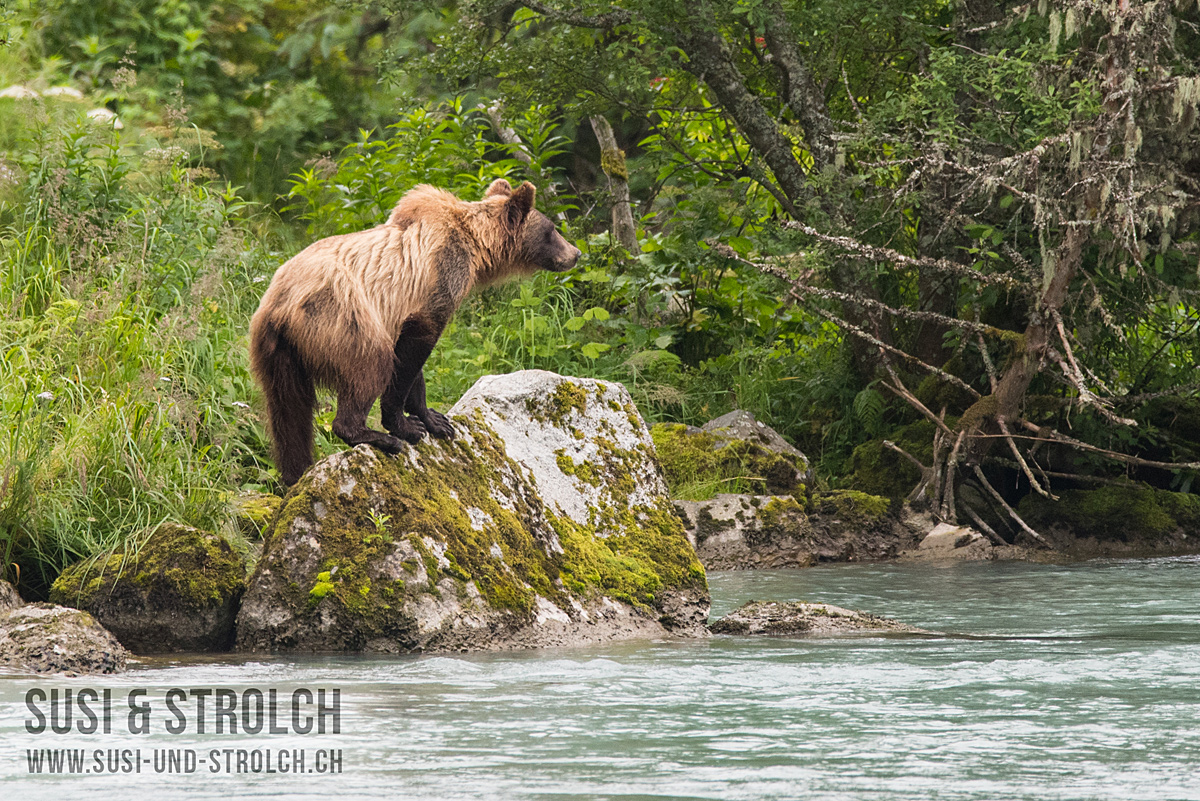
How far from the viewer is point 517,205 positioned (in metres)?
6.06

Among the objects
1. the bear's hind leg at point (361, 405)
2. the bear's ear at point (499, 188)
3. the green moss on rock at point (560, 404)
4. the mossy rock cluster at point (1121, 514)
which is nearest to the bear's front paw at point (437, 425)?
the bear's hind leg at point (361, 405)

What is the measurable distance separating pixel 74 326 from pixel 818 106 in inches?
223

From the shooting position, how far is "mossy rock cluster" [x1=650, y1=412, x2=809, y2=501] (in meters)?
8.91

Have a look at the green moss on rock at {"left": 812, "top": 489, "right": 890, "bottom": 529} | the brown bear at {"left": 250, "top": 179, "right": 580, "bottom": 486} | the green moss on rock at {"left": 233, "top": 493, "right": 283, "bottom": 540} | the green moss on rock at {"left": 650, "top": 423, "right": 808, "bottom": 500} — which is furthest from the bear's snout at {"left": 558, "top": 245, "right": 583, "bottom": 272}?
the green moss on rock at {"left": 812, "top": 489, "right": 890, "bottom": 529}

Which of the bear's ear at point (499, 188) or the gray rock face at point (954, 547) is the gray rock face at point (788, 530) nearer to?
the gray rock face at point (954, 547)

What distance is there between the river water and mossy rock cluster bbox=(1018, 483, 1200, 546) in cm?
340

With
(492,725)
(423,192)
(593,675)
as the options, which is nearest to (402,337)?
(423,192)

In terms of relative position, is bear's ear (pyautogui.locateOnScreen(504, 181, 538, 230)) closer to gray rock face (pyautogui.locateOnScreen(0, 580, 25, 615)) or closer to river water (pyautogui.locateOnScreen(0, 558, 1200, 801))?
river water (pyautogui.locateOnScreen(0, 558, 1200, 801))

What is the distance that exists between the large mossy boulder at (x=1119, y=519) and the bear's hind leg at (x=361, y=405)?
553cm

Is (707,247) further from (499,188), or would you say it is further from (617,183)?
(499,188)

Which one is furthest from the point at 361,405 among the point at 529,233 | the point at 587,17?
the point at 587,17

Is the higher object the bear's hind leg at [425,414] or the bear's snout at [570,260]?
the bear's snout at [570,260]

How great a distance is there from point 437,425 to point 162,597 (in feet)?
4.42

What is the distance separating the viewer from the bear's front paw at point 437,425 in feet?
18.1
